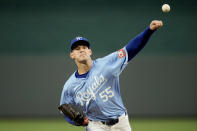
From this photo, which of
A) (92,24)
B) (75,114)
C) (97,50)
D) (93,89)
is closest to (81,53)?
(93,89)

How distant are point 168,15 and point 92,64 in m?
9.21

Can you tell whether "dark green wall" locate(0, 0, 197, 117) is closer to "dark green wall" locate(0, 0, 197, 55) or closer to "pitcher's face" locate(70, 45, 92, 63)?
"dark green wall" locate(0, 0, 197, 55)

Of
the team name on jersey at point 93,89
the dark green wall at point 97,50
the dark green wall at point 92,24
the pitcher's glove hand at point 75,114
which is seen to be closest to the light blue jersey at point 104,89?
the team name on jersey at point 93,89

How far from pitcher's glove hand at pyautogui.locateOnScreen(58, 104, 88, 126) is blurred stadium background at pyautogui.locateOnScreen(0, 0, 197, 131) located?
17.9 ft

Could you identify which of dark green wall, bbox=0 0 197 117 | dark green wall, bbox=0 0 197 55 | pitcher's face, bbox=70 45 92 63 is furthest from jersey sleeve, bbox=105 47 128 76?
dark green wall, bbox=0 0 197 55

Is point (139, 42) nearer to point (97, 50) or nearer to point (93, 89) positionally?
point (93, 89)

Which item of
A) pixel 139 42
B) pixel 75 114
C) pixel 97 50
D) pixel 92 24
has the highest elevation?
pixel 92 24

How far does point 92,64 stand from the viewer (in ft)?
15.5

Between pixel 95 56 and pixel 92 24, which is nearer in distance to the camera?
pixel 95 56

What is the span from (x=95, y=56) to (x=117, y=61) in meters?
8.23

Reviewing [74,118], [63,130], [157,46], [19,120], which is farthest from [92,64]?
[157,46]

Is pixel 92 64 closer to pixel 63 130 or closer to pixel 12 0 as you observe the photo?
pixel 63 130

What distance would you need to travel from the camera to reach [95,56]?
1266cm

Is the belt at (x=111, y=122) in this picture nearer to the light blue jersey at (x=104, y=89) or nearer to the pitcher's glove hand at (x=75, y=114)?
the light blue jersey at (x=104, y=89)
